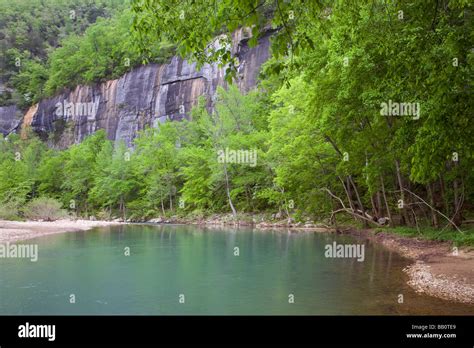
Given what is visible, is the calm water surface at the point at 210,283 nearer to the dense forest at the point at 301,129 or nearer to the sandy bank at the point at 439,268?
the sandy bank at the point at 439,268

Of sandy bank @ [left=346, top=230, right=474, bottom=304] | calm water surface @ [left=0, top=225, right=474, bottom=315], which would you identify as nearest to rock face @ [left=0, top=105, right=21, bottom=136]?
calm water surface @ [left=0, top=225, right=474, bottom=315]

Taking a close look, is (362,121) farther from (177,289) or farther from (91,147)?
(91,147)

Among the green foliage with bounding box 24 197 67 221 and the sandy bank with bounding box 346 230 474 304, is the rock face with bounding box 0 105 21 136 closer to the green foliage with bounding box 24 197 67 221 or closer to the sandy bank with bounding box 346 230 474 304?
the green foliage with bounding box 24 197 67 221

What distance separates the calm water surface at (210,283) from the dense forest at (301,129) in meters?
3.26

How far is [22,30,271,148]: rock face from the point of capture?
62.1 metres

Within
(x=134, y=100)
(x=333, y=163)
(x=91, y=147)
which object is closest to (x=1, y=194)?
(x=91, y=147)

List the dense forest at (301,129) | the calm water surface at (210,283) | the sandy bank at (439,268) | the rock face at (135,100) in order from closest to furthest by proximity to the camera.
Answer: the dense forest at (301,129) < the calm water surface at (210,283) < the sandy bank at (439,268) < the rock face at (135,100)

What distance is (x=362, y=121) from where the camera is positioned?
2102 cm

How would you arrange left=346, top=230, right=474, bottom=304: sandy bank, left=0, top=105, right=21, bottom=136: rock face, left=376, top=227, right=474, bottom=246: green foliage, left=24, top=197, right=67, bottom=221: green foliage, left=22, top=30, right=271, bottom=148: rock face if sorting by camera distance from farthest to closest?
left=0, top=105, right=21, bottom=136: rock face → left=22, top=30, right=271, bottom=148: rock face → left=24, top=197, right=67, bottom=221: green foliage → left=376, top=227, right=474, bottom=246: green foliage → left=346, top=230, right=474, bottom=304: sandy bank

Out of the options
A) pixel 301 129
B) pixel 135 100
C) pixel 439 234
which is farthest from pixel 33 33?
pixel 439 234

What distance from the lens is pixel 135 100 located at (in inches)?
2820

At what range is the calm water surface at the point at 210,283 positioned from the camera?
936 centimetres

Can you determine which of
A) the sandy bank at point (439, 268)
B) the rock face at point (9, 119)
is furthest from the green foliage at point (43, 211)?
the rock face at point (9, 119)

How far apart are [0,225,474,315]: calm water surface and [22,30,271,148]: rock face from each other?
147 ft
